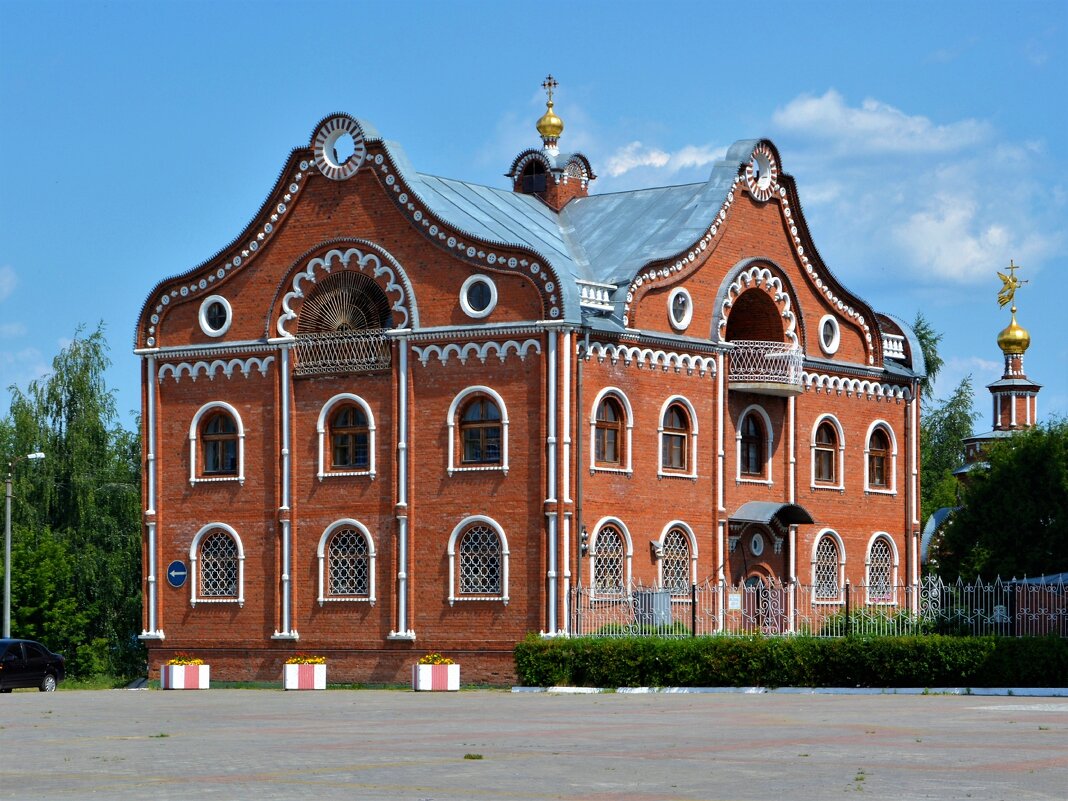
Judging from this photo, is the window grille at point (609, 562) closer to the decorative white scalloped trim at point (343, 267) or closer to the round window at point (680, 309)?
the round window at point (680, 309)

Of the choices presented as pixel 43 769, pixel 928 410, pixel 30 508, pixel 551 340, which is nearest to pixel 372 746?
pixel 43 769

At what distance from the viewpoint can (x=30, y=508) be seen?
245 feet

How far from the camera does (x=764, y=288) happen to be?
53.7m

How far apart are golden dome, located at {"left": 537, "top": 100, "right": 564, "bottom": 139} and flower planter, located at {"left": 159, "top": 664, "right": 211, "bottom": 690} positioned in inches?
756

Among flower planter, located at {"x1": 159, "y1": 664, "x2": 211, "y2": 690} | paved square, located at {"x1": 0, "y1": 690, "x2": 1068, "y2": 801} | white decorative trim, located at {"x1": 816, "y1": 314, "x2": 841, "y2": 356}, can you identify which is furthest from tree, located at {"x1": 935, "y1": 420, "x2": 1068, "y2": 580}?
paved square, located at {"x1": 0, "y1": 690, "x2": 1068, "y2": 801}

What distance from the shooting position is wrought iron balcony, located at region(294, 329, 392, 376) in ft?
163

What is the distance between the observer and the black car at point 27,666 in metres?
47.9

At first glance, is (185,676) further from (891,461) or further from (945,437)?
(945,437)

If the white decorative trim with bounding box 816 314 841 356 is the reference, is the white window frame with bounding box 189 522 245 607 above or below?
below

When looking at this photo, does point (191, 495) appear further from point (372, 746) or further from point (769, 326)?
point (372, 746)

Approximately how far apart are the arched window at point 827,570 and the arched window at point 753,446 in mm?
3038

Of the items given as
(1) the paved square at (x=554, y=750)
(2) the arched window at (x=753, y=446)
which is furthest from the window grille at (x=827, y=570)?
(1) the paved square at (x=554, y=750)

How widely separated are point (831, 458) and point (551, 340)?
40.0ft

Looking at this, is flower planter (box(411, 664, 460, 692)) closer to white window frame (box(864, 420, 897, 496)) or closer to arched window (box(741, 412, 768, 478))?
arched window (box(741, 412, 768, 478))
